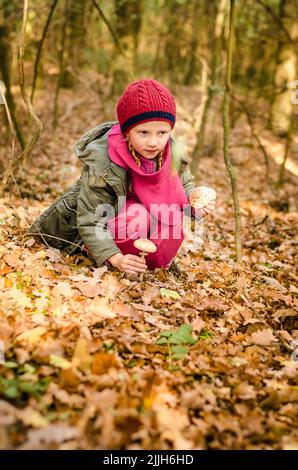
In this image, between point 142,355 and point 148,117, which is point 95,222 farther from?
point 142,355

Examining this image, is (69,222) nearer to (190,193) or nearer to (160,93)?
(190,193)

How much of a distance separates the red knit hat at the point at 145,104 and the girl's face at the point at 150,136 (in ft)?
0.13

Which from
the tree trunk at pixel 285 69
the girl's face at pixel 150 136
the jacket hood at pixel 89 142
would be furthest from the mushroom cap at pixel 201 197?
the tree trunk at pixel 285 69

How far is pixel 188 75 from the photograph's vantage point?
20266 mm

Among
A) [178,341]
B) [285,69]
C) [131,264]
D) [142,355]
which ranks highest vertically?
[285,69]

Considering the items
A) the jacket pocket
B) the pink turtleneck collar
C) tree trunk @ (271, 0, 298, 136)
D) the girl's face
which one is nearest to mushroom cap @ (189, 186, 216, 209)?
the pink turtleneck collar

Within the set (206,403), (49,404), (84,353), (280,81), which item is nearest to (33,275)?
(84,353)

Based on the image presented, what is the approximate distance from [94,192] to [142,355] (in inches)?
56.8

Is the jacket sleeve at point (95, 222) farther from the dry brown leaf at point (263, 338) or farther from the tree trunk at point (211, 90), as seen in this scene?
the tree trunk at point (211, 90)

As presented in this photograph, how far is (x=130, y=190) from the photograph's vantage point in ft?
12.4

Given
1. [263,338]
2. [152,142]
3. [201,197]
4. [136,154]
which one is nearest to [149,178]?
[136,154]

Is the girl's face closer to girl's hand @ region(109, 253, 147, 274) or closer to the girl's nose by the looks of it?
the girl's nose

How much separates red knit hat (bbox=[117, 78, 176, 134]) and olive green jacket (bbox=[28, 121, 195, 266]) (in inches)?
14.3

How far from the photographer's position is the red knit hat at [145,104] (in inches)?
130
